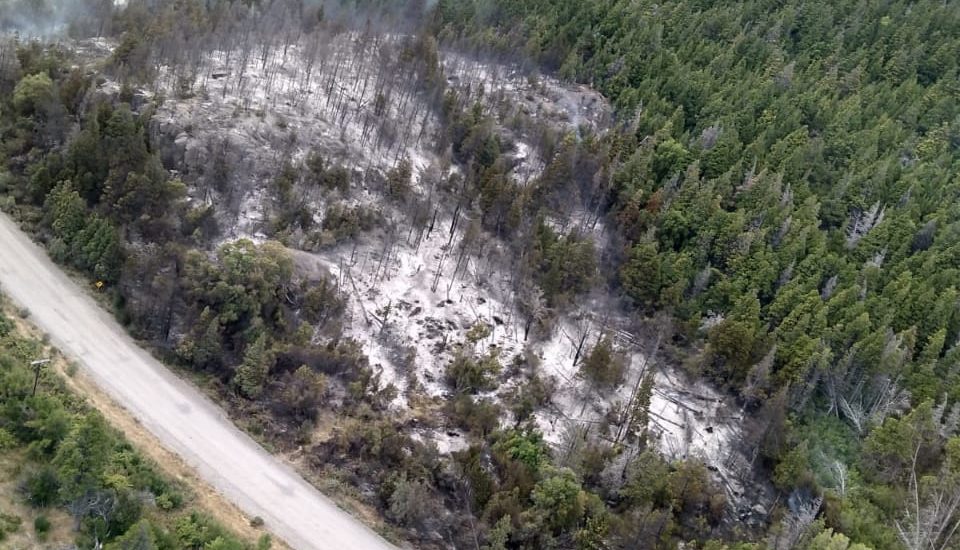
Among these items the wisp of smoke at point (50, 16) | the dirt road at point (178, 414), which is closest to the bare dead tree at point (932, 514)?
the dirt road at point (178, 414)

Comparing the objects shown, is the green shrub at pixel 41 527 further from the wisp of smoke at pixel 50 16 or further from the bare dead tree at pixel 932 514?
the wisp of smoke at pixel 50 16

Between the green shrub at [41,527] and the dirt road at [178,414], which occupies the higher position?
the green shrub at [41,527]

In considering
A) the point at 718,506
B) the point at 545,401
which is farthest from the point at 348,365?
the point at 718,506

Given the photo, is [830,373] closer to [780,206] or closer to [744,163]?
[780,206]

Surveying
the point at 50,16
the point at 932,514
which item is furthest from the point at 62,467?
the point at 50,16

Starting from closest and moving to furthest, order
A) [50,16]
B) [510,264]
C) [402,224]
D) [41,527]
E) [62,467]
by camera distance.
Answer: [41,527]
[62,467]
[510,264]
[402,224]
[50,16]

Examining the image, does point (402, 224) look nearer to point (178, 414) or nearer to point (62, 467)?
point (178, 414)
